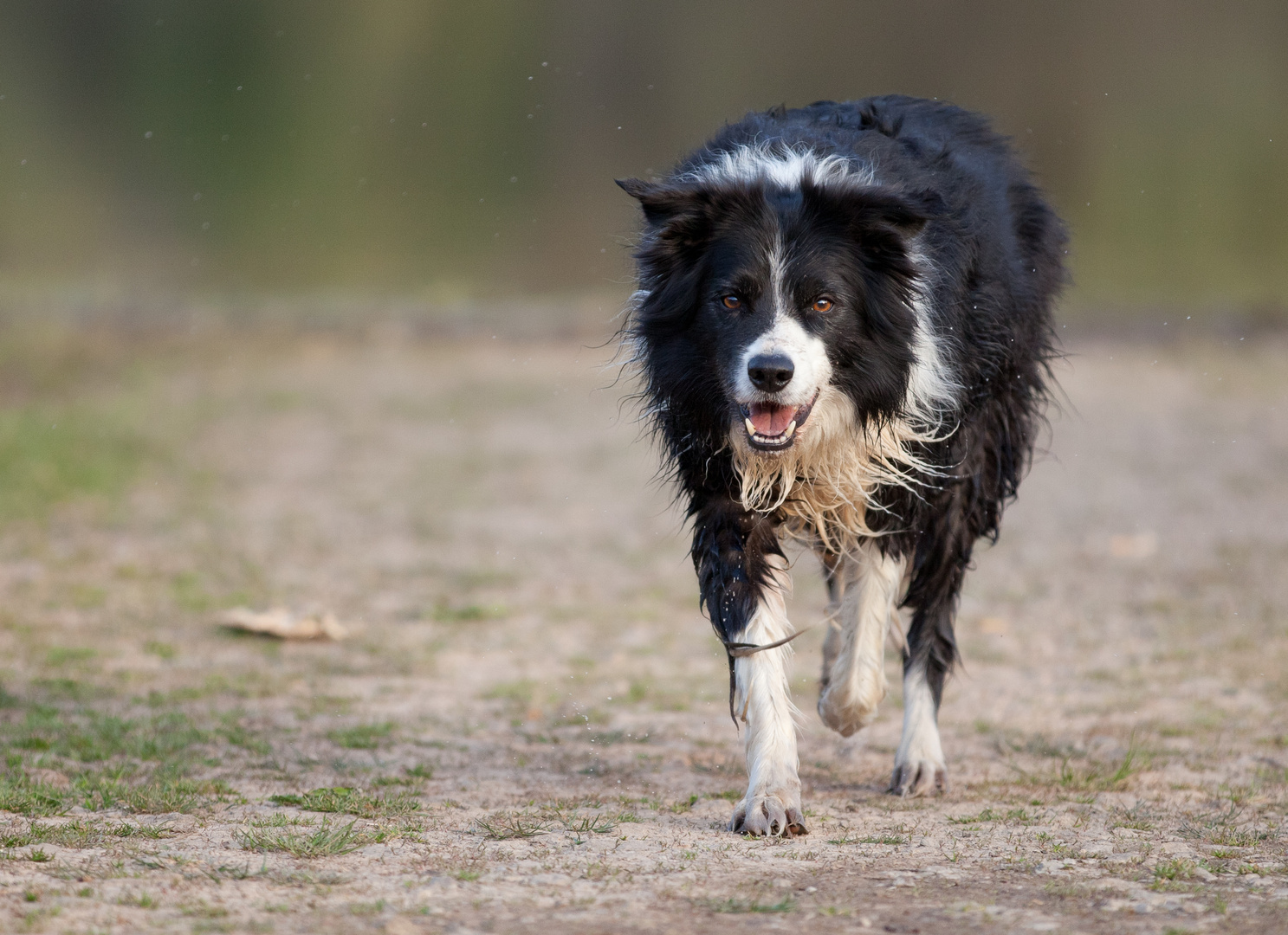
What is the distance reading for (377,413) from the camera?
45.2ft

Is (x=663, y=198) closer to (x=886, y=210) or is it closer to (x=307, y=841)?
(x=886, y=210)

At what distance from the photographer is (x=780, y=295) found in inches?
177

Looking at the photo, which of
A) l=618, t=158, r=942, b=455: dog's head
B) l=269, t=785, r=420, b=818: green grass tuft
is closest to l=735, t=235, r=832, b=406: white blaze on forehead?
l=618, t=158, r=942, b=455: dog's head

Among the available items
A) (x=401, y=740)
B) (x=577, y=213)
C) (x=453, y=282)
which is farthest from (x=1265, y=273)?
(x=401, y=740)

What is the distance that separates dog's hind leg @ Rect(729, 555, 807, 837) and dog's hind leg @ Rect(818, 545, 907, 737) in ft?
1.27

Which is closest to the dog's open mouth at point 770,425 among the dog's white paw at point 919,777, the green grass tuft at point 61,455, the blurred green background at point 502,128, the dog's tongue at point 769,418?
the dog's tongue at point 769,418

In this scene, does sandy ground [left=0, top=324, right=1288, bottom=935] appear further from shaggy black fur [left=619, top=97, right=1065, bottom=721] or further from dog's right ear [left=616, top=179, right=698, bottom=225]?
dog's right ear [left=616, top=179, right=698, bottom=225]

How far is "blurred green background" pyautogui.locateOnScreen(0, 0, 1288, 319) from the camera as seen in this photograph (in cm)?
1855

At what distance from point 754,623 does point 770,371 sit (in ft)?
2.72

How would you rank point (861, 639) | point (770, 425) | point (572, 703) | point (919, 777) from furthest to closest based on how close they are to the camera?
point (572, 703) → point (861, 639) → point (919, 777) → point (770, 425)

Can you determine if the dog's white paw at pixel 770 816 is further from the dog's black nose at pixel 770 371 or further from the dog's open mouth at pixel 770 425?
the dog's black nose at pixel 770 371

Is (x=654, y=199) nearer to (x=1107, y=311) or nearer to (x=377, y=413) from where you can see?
(x=377, y=413)

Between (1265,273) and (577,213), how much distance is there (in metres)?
8.53

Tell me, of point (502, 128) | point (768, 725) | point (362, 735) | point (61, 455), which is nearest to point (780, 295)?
point (768, 725)
